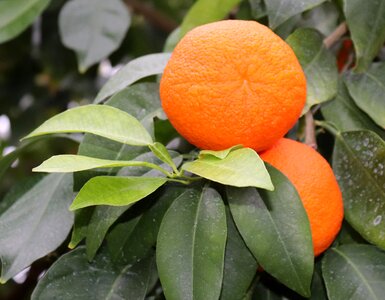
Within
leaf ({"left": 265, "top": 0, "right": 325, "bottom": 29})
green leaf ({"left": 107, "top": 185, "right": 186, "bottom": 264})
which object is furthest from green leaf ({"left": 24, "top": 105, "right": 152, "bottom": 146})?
leaf ({"left": 265, "top": 0, "right": 325, "bottom": 29})

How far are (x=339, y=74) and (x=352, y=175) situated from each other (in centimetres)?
20

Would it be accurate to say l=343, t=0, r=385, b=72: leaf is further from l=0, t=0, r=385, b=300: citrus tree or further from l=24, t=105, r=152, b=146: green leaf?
l=24, t=105, r=152, b=146: green leaf

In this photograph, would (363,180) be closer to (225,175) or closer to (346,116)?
(346,116)

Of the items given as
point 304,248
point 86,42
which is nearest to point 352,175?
point 304,248

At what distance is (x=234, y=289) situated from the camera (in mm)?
725

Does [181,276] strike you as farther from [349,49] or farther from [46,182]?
[349,49]

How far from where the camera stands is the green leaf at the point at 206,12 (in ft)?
3.31

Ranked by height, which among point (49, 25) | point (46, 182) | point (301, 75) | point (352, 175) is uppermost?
point (301, 75)

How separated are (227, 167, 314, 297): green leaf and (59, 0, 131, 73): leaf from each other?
1.79 feet

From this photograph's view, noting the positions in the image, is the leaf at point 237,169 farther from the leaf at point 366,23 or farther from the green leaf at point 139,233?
the leaf at point 366,23

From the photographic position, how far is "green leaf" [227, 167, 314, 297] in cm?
70

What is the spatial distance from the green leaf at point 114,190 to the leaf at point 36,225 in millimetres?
189

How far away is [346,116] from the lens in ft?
2.95

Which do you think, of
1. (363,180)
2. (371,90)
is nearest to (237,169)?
(363,180)
